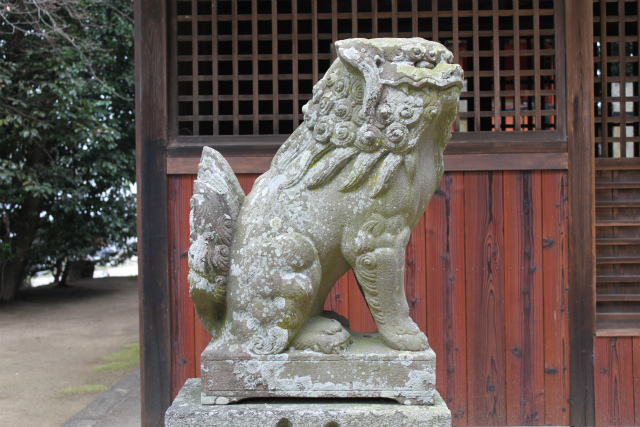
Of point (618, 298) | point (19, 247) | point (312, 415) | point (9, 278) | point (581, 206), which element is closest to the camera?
point (312, 415)

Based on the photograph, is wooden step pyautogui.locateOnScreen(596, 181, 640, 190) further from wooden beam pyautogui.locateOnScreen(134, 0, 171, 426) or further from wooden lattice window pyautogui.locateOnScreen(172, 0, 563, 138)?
wooden beam pyautogui.locateOnScreen(134, 0, 171, 426)

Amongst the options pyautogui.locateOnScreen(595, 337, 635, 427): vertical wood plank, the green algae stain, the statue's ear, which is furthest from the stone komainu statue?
the green algae stain

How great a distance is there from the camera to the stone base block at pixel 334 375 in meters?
2.57

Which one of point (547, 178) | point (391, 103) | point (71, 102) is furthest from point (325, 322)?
point (71, 102)

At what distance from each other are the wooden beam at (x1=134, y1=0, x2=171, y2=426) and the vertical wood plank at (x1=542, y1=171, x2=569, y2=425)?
2.43m

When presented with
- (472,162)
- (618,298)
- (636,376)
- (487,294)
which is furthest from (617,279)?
(472,162)

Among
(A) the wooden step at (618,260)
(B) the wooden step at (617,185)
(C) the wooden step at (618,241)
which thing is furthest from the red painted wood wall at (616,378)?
(B) the wooden step at (617,185)

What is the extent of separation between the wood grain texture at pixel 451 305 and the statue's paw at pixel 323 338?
1.84 meters

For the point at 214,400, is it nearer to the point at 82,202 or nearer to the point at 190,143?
the point at 190,143

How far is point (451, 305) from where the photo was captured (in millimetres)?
4418

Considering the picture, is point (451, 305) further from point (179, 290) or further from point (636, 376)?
point (179, 290)

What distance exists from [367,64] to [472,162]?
2018 millimetres

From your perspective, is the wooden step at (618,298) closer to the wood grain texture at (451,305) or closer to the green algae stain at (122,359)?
the wood grain texture at (451,305)

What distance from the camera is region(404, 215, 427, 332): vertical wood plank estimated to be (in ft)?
14.5
